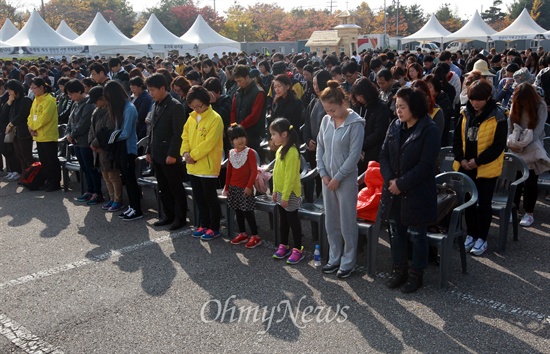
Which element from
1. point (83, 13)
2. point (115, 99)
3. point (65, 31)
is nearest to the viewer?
point (115, 99)

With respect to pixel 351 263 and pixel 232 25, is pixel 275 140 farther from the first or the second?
pixel 232 25

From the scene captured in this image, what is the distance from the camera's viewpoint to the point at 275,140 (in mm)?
5246

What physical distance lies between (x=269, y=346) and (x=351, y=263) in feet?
4.52

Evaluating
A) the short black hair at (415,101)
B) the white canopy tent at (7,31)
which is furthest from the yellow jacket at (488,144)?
the white canopy tent at (7,31)

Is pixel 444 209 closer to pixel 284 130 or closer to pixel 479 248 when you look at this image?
pixel 479 248

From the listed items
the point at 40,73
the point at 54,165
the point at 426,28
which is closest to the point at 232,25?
the point at 426,28

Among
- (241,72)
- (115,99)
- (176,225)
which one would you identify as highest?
(241,72)

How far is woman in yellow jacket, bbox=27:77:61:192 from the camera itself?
821 centimetres

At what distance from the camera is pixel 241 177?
5668 millimetres

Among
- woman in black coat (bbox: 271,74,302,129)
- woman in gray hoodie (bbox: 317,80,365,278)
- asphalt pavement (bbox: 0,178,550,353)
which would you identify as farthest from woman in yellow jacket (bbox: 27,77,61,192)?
woman in gray hoodie (bbox: 317,80,365,278)

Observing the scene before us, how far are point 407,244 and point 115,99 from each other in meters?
4.17

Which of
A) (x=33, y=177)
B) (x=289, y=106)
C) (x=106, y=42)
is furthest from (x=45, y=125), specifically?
(x=106, y=42)

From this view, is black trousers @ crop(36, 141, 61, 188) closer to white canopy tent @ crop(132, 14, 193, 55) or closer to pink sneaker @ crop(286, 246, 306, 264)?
pink sneaker @ crop(286, 246, 306, 264)

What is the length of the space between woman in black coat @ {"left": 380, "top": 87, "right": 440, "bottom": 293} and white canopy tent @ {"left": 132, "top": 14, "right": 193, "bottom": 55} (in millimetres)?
28090
